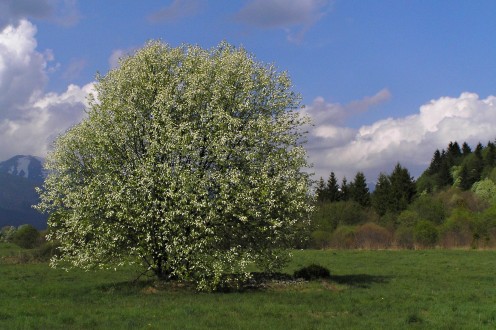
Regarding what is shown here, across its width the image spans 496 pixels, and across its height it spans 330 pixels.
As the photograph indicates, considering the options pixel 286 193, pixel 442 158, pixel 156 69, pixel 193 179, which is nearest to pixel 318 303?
pixel 286 193

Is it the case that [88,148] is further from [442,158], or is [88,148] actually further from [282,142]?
[442,158]

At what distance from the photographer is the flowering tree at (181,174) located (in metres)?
30.5

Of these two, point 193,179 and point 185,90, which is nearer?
point 193,179

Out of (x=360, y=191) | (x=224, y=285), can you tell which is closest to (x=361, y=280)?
(x=224, y=285)

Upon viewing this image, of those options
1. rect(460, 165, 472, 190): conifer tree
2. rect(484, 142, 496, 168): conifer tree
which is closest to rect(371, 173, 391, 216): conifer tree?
rect(460, 165, 472, 190): conifer tree

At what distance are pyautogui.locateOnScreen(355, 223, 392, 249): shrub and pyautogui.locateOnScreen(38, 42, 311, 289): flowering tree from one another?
48773mm

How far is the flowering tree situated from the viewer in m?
30.5

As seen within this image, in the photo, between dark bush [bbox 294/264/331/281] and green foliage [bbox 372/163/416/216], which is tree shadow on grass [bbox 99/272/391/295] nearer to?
dark bush [bbox 294/264/331/281]

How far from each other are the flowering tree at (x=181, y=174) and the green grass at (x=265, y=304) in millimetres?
2180

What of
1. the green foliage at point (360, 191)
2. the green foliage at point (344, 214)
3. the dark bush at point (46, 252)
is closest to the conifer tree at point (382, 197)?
the green foliage at point (360, 191)

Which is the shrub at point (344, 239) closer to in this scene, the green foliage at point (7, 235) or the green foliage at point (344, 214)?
the green foliage at point (344, 214)

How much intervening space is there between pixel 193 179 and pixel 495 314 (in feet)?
54.6

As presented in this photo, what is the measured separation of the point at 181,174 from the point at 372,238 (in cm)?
5785

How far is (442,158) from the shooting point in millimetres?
198000
